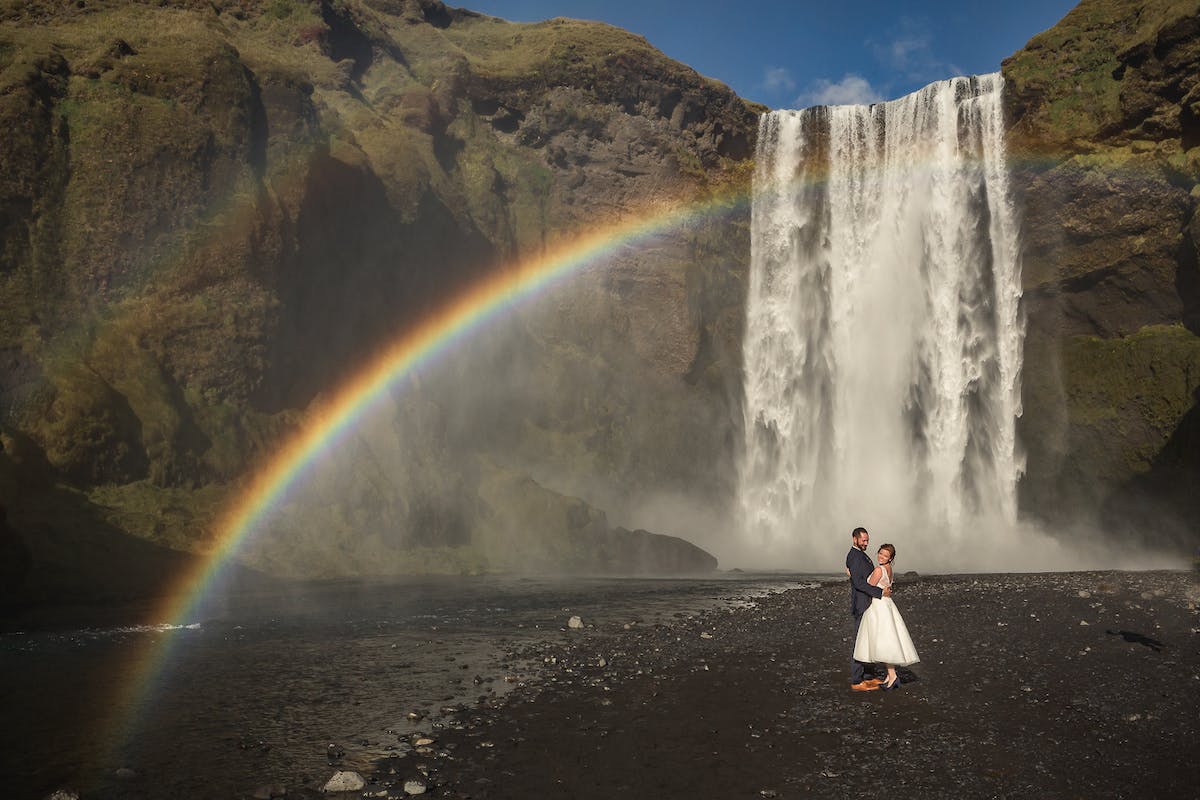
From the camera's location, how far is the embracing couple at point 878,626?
45.9 ft

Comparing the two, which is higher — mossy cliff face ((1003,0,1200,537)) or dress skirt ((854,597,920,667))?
mossy cliff face ((1003,0,1200,537))

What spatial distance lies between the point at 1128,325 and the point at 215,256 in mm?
54385

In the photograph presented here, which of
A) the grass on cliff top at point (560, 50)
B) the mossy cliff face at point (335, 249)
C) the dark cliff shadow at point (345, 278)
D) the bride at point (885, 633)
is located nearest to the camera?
the bride at point (885, 633)

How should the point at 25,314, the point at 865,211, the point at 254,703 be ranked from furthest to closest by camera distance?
the point at 865,211 < the point at 25,314 < the point at 254,703

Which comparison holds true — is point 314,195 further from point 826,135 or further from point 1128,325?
point 1128,325

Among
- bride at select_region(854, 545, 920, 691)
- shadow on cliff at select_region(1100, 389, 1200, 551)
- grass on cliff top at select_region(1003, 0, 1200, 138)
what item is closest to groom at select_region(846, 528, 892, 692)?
bride at select_region(854, 545, 920, 691)

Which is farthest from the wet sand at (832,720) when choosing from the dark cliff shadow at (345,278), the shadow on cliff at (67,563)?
the dark cliff shadow at (345,278)

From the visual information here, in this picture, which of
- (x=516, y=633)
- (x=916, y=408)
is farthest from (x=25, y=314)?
(x=916, y=408)

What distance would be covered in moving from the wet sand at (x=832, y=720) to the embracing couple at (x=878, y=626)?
438 millimetres

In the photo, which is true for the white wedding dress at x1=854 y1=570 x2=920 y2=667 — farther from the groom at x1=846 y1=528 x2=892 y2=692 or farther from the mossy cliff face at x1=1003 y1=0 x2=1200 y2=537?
the mossy cliff face at x1=1003 y1=0 x2=1200 y2=537

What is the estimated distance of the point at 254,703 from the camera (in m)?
15.7

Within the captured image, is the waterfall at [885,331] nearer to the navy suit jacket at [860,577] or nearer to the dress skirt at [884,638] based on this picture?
the navy suit jacket at [860,577]

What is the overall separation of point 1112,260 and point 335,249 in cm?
4912

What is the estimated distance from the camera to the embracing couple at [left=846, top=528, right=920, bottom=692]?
14.0m
